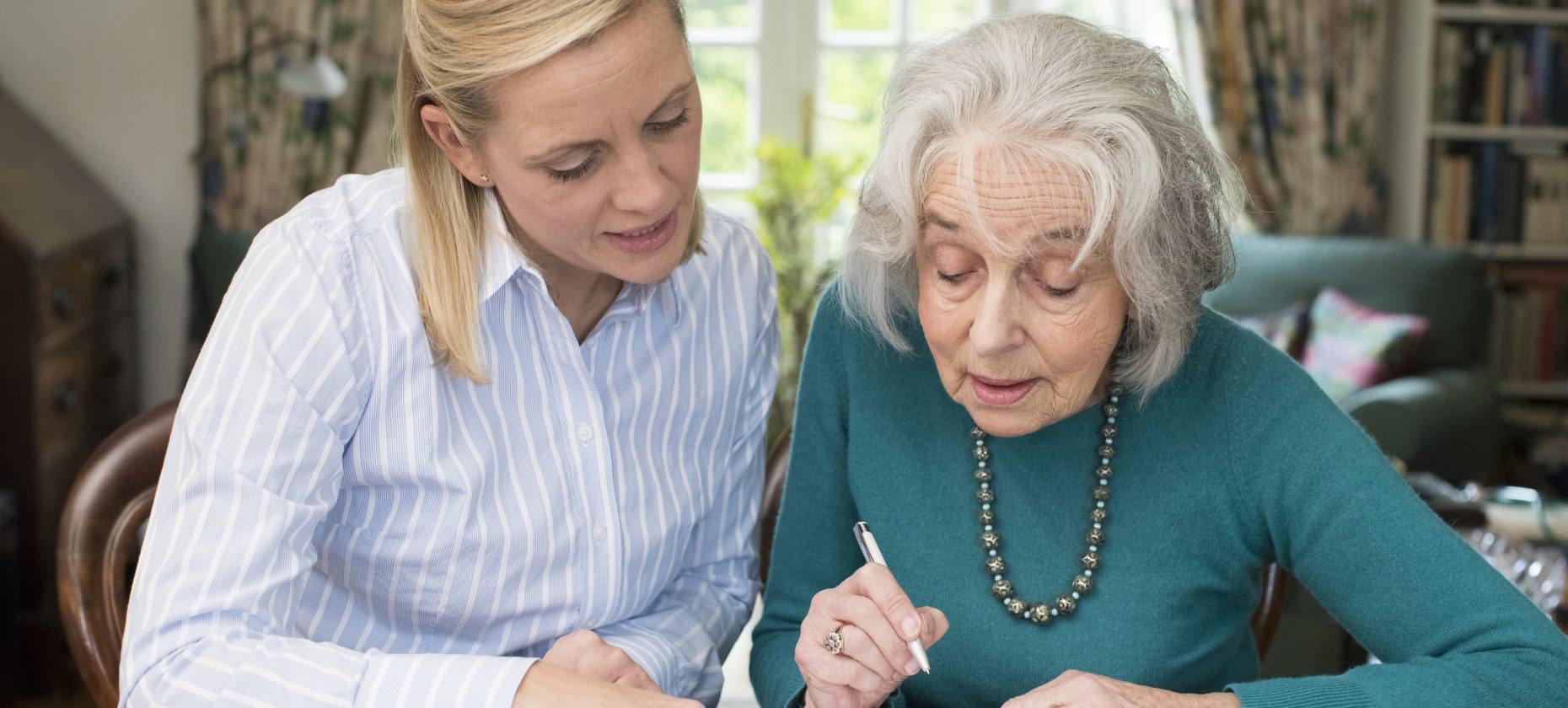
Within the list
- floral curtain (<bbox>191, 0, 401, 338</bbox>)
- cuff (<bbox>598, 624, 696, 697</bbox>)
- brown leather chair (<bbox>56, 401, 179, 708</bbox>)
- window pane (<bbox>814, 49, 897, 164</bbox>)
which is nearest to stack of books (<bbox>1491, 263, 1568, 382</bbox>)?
window pane (<bbox>814, 49, 897, 164</bbox>)

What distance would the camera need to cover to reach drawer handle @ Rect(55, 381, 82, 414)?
12.2ft

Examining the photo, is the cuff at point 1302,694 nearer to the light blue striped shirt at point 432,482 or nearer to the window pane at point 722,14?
the light blue striped shirt at point 432,482

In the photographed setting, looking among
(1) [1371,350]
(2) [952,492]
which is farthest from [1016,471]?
(1) [1371,350]

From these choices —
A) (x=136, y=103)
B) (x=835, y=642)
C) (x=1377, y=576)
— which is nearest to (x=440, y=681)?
(x=835, y=642)

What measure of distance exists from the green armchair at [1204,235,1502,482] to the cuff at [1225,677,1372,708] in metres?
2.60

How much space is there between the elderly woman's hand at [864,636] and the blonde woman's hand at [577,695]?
127 millimetres

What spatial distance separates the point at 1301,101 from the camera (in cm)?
471

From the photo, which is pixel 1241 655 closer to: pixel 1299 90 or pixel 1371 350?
pixel 1371 350

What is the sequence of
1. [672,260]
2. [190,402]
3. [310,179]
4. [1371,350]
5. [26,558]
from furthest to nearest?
[310,179]
[1371,350]
[26,558]
[672,260]
[190,402]

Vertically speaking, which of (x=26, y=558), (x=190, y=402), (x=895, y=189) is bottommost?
(x=26, y=558)

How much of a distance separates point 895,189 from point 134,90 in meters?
4.01

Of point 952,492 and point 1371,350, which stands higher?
point 952,492

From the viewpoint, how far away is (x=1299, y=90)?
470 cm

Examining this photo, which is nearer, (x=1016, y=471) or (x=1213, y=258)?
(x=1213, y=258)
